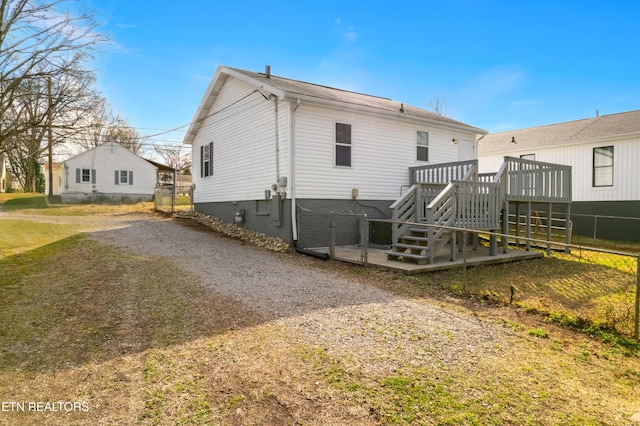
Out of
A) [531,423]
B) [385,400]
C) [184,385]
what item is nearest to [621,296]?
[531,423]

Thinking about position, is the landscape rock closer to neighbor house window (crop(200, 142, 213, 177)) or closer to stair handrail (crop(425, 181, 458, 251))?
neighbor house window (crop(200, 142, 213, 177))

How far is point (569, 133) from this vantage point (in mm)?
17375

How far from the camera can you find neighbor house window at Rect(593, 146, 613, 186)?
1538 centimetres

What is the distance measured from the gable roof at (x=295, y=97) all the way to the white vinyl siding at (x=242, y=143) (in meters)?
0.30

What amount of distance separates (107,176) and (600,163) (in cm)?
3111

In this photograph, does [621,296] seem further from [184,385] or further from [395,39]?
[395,39]

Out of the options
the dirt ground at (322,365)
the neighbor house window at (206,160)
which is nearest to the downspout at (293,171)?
the dirt ground at (322,365)

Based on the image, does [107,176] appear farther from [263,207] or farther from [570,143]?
[570,143]

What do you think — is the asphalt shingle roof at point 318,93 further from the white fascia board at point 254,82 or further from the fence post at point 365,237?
the fence post at point 365,237

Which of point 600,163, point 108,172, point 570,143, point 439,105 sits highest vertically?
point 439,105

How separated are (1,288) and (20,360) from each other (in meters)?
3.42

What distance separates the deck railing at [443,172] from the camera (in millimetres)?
10416

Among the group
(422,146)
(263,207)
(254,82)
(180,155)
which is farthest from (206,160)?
(180,155)

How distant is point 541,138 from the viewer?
60.3 ft
